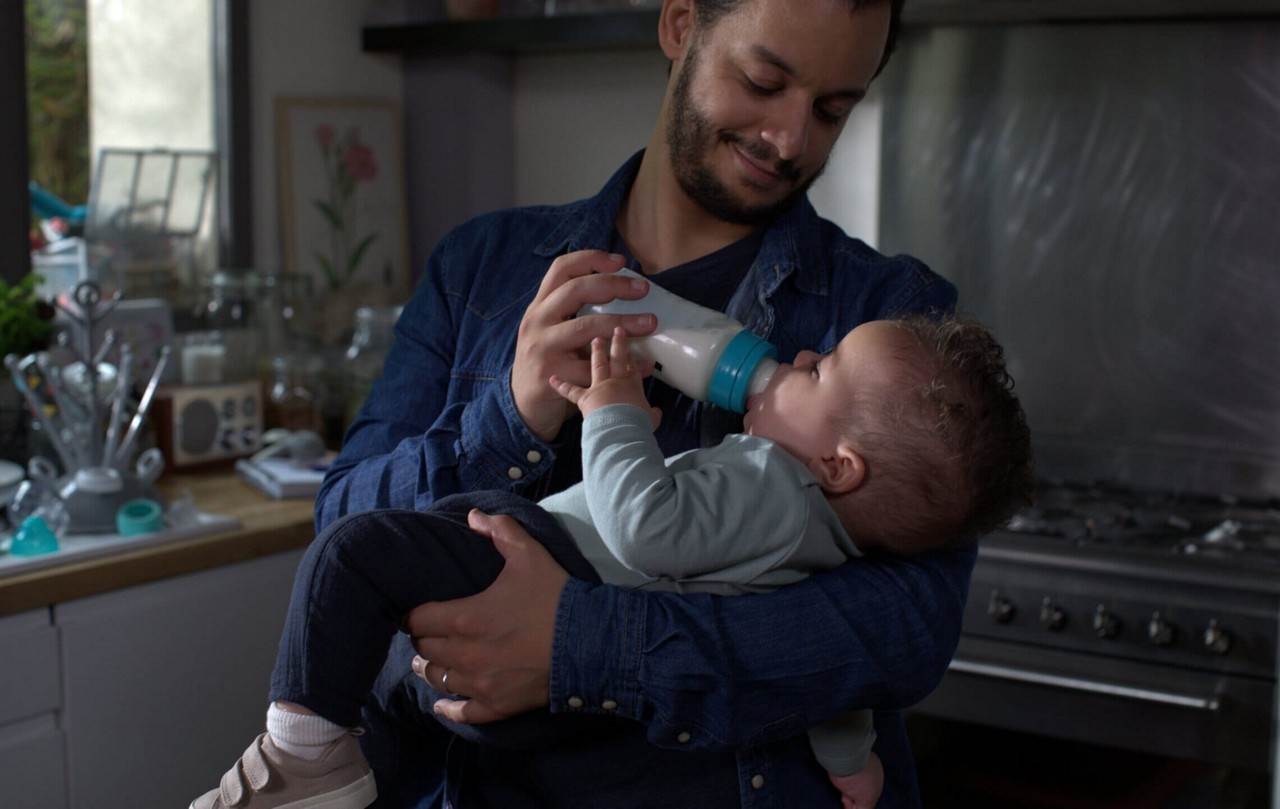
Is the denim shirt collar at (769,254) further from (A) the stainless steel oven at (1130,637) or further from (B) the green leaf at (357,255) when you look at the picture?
(B) the green leaf at (357,255)

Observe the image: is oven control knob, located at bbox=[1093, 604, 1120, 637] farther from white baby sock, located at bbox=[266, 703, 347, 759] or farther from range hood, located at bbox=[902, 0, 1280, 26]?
white baby sock, located at bbox=[266, 703, 347, 759]

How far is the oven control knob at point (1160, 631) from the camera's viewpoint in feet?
6.91

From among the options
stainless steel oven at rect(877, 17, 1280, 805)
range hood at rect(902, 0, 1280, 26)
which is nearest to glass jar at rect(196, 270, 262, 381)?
stainless steel oven at rect(877, 17, 1280, 805)

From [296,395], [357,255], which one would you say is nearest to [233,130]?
[357,255]

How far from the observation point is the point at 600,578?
121 cm

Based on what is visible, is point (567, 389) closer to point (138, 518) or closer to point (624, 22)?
point (138, 518)

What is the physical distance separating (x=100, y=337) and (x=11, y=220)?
28cm

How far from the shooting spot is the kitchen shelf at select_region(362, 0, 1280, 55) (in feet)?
7.91

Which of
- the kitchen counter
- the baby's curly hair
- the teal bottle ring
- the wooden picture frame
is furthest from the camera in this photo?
the wooden picture frame

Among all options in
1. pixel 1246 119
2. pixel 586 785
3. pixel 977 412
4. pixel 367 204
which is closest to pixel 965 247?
pixel 1246 119

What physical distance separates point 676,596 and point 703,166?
473 mm

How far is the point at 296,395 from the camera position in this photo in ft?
8.91

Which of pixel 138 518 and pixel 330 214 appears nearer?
pixel 138 518

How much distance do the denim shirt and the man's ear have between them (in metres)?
0.16
